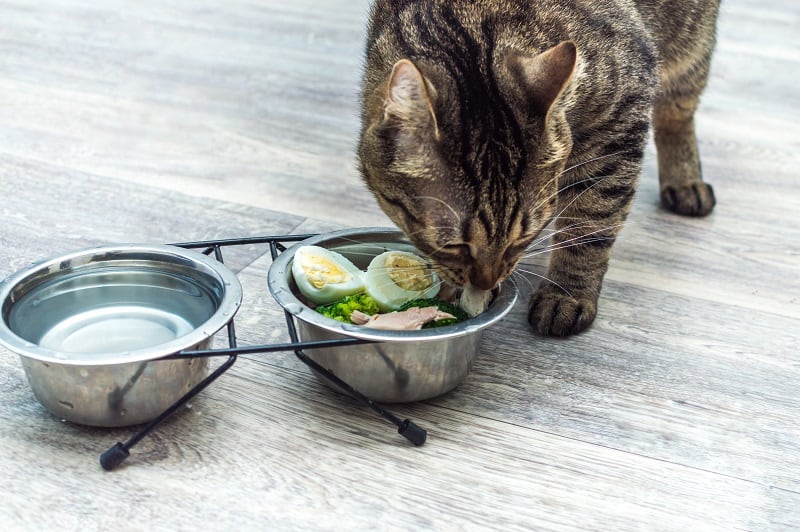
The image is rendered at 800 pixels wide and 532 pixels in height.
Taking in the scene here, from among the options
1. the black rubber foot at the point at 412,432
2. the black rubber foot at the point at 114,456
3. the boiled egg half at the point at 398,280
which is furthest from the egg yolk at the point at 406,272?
the black rubber foot at the point at 114,456

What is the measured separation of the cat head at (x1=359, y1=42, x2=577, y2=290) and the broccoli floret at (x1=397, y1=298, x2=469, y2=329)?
2.8 inches

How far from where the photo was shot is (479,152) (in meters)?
1.38

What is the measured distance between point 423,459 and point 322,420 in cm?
19

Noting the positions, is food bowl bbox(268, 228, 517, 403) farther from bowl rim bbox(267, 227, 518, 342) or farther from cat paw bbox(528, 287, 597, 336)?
cat paw bbox(528, 287, 597, 336)

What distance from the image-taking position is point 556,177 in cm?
145

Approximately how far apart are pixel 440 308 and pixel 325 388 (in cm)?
25

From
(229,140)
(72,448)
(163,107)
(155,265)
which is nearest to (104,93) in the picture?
(163,107)

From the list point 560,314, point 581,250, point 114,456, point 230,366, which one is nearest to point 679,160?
point 581,250

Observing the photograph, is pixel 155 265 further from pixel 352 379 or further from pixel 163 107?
pixel 163 107

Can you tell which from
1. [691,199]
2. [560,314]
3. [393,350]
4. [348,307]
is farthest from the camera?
[691,199]

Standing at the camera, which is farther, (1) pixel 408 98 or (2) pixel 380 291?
(2) pixel 380 291

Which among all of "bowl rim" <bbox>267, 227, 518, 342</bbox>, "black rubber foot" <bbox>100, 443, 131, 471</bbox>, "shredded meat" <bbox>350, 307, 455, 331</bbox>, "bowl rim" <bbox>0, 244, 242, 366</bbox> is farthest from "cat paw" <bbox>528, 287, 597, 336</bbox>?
"black rubber foot" <bbox>100, 443, 131, 471</bbox>

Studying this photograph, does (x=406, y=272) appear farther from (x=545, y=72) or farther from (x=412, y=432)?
(x=545, y=72)

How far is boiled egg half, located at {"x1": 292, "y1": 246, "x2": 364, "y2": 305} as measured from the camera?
4.92 ft
